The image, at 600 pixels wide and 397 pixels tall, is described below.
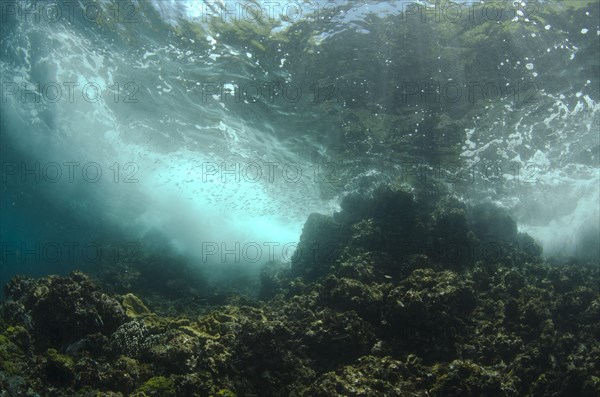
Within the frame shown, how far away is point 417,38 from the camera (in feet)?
41.9

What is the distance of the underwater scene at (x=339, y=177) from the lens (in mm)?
8391

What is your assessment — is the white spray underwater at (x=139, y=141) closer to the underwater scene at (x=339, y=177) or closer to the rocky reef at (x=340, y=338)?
the underwater scene at (x=339, y=177)

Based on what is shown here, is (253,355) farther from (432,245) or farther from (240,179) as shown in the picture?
(240,179)

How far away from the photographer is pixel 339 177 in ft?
80.6

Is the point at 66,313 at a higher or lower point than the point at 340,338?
higher

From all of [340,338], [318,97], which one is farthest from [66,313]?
[318,97]

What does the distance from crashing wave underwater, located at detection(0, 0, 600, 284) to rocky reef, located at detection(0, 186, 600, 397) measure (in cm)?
650

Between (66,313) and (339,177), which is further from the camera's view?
(339,177)

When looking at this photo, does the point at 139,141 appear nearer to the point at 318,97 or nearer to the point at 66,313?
the point at 318,97

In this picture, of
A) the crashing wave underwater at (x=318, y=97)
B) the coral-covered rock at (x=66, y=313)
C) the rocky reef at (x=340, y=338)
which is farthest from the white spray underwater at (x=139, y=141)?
the rocky reef at (x=340, y=338)

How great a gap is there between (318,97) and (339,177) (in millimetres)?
8921

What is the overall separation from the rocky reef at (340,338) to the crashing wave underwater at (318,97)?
6501 millimetres

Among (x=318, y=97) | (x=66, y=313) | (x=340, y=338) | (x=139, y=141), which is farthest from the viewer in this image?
(x=139, y=141)

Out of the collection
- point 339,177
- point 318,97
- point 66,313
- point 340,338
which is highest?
point 318,97
